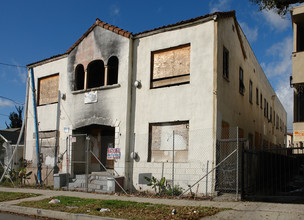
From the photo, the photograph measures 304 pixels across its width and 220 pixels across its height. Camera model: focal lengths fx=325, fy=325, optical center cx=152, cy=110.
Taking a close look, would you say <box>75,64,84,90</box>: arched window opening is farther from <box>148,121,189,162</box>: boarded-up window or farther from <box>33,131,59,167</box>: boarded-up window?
<box>148,121,189,162</box>: boarded-up window

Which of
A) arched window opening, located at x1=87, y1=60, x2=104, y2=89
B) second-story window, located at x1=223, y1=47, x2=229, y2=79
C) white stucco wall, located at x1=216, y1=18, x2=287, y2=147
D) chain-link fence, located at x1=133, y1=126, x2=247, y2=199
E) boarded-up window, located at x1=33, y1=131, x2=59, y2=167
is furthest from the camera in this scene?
boarded-up window, located at x1=33, y1=131, x2=59, y2=167

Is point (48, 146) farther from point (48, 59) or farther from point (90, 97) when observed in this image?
point (48, 59)

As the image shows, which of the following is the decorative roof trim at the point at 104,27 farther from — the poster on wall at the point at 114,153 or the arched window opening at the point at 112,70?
the poster on wall at the point at 114,153

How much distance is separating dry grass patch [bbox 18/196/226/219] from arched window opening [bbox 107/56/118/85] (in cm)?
705

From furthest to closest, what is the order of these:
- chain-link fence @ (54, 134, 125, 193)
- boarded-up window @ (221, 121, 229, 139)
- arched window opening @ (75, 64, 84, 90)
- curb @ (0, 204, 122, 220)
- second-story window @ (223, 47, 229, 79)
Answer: arched window opening @ (75, 64, 84, 90), second-story window @ (223, 47, 229, 79), chain-link fence @ (54, 134, 125, 193), boarded-up window @ (221, 121, 229, 139), curb @ (0, 204, 122, 220)

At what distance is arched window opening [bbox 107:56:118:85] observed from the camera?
1580 cm

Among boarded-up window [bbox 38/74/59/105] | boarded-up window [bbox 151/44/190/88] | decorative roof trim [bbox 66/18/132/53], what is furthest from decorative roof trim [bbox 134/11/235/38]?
boarded-up window [bbox 38/74/59/105]

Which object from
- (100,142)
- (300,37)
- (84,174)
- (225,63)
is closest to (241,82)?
(225,63)

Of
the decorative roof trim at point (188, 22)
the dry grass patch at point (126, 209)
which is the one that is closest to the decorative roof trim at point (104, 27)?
the decorative roof trim at point (188, 22)

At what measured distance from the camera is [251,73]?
1939 cm

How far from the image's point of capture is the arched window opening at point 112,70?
15805 mm

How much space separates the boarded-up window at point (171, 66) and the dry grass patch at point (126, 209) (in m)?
5.66

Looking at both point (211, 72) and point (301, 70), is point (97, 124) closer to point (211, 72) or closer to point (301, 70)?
point (211, 72)

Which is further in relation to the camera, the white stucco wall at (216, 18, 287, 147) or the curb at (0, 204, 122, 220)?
the white stucco wall at (216, 18, 287, 147)
